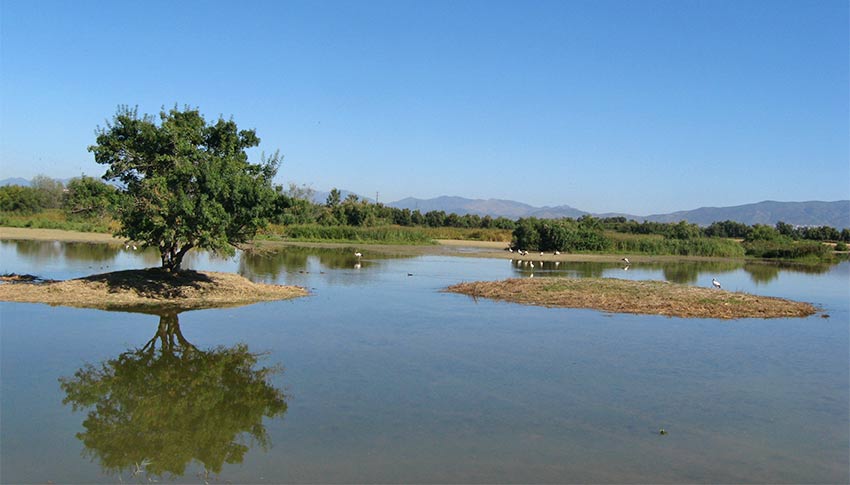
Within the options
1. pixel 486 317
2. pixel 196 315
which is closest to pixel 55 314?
pixel 196 315

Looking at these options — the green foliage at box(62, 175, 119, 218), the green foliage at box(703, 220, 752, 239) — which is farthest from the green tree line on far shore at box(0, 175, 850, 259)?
the green foliage at box(62, 175, 119, 218)

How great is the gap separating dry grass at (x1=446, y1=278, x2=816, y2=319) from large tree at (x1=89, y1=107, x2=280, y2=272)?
11.8 m

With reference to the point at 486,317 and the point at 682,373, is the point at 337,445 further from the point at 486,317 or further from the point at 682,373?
the point at 486,317

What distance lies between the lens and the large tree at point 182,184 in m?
22.9

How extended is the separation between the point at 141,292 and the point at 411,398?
14.3m

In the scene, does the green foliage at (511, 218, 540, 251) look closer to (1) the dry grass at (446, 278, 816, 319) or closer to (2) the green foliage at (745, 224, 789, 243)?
(2) the green foliage at (745, 224, 789, 243)

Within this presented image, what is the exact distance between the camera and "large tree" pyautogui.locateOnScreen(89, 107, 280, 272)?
22.9 m

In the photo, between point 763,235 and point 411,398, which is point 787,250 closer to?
point 763,235

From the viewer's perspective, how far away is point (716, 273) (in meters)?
55.5

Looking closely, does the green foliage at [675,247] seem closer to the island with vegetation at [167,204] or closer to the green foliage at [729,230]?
the green foliage at [729,230]

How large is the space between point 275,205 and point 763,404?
17.3 metres

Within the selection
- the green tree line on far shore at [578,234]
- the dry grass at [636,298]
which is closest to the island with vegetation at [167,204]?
the dry grass at [636,298]

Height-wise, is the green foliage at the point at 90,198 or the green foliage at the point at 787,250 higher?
the green foliage at the point at 90,198

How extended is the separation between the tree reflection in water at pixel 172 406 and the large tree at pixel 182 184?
689cm
